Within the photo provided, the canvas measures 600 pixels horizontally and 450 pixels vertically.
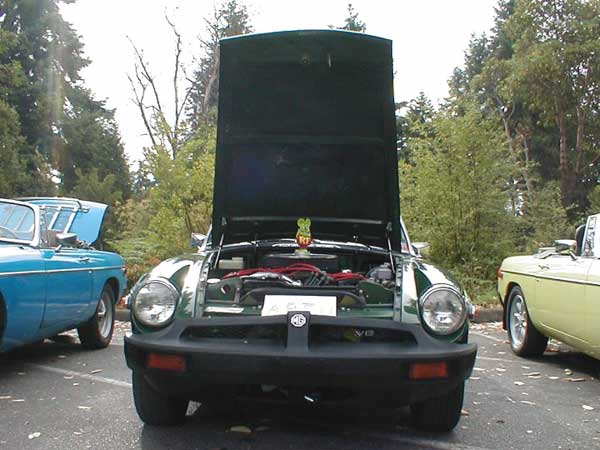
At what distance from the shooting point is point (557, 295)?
523 cm

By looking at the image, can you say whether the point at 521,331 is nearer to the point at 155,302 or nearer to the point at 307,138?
the point at 307,138

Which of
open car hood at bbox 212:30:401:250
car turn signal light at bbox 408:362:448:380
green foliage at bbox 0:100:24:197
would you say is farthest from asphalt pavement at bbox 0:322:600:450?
green foliage at bbox 0:100:24:197

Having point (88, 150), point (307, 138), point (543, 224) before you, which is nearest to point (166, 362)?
point (307, 138)

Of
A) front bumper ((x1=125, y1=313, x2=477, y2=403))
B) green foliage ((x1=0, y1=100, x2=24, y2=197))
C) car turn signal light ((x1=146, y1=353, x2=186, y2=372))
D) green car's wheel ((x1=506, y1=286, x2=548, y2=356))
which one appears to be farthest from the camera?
green foliage ((x1=0, y1=100, x2=24, y2=197))

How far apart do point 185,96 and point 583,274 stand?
25.8 meters

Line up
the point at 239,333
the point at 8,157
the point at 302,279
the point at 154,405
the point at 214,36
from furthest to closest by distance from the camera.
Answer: the point at 214,36
the point at 8,157
the point at 302,279
the point at 154,405
the point at 239,333

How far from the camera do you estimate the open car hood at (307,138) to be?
14.1 ft

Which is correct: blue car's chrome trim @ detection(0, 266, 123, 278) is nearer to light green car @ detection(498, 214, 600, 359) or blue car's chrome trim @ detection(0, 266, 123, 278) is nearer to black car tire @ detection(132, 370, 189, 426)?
black car tire @ detection(132, 370, 189, 426)

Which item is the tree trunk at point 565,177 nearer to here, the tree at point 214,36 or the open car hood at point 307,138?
the tree at point 214,36

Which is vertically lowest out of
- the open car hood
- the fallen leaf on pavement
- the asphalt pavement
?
the asphalt pavement

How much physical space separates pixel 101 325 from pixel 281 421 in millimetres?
3445

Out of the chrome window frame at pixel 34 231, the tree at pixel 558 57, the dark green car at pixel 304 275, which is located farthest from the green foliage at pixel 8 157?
the dark green car at pixel 304 275

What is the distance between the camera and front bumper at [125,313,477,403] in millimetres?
2842

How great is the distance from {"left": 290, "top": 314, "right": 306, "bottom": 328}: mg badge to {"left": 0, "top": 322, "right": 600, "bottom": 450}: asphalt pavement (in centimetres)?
69
